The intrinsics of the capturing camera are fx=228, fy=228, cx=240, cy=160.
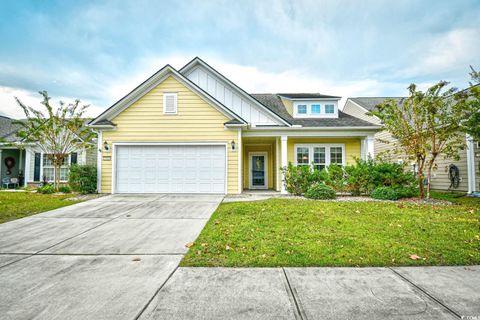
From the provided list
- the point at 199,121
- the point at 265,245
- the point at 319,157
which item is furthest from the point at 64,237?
the point at 319,157

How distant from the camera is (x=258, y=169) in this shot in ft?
45.0

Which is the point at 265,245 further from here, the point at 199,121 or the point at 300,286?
the point at 199,121

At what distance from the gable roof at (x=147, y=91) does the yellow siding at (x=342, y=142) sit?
11.2ft

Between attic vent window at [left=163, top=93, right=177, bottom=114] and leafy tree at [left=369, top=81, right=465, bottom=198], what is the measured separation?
8648 millimetres

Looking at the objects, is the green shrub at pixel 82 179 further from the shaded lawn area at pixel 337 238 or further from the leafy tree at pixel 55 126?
the shaded lawn area at pixel 337 238

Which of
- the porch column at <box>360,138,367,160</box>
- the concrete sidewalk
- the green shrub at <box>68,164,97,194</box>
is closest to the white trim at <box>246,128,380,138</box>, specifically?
the porch column at <box>360,138,367,160</box>

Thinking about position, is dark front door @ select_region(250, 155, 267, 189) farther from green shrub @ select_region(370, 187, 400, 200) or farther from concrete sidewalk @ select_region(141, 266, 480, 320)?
concrete sidewalk @ select_region(141, 266, 480, 320)

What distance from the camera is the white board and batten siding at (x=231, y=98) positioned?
1174cm

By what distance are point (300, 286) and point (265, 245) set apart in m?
1.26

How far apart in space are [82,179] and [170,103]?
5203mm

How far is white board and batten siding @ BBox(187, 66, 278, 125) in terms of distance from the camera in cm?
1174

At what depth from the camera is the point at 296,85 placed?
67.4 feet

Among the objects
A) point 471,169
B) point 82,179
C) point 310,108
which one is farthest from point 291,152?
point 82,179

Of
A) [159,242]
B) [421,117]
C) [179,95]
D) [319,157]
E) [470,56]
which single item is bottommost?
[159,242]
